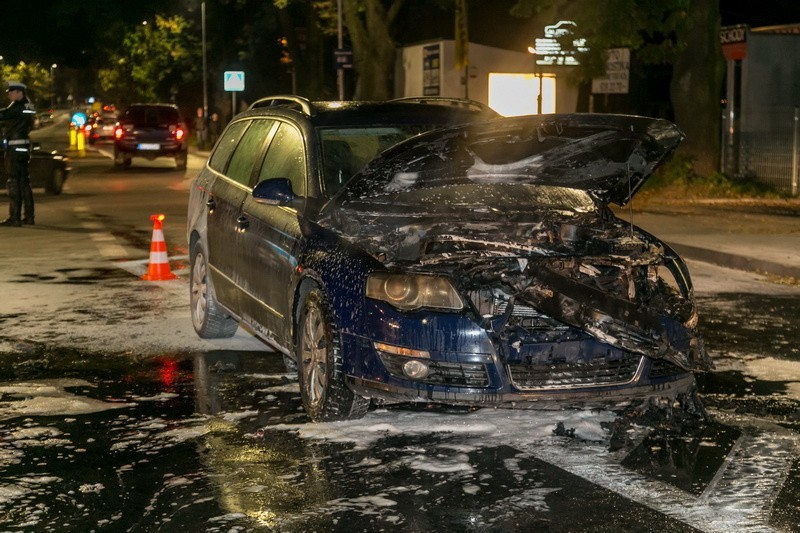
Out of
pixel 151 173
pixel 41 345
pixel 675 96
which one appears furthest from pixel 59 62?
pixel 41 345

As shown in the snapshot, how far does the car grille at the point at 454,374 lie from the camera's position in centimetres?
652

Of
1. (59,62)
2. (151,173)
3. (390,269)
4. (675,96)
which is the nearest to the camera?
(390,269)

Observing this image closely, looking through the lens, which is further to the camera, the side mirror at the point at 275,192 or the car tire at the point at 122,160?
the car tire at the point at 122,160

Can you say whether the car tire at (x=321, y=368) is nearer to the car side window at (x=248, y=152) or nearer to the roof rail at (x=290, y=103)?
the roof rail at (x=290, y=103)

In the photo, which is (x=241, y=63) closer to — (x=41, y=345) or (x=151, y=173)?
(x=151, y=173)

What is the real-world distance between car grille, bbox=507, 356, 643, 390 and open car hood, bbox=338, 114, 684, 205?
4.74 feet

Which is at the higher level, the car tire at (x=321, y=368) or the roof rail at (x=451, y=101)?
the roof rail at (x=451, y=101)

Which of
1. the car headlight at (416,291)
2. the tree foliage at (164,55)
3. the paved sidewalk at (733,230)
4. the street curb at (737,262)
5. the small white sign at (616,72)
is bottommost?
the street curb at (737,262)

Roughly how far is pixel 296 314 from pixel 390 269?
0.96 metres

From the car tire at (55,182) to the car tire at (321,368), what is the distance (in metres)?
19.6

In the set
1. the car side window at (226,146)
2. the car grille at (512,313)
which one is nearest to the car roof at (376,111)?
the car side window at (226,146)

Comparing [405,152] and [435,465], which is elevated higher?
[405,152]

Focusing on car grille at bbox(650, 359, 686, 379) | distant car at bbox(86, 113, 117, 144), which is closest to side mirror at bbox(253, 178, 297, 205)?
car grille at bbox(650, 359, 686, 379)

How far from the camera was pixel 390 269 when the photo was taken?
6754 mm
